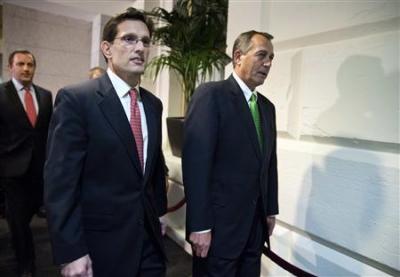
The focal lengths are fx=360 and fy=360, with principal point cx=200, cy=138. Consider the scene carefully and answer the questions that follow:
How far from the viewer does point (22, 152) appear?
2748 mm

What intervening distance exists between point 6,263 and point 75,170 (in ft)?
7.63

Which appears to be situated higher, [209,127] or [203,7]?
[203,7]

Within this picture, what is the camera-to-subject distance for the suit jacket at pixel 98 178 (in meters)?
1.24

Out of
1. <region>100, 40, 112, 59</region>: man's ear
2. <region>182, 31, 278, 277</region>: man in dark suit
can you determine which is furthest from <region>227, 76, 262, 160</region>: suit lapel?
<region>100, 40, 112, 59</region>: man's ear

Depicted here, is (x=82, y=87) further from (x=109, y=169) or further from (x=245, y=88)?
(x=245, y=88)

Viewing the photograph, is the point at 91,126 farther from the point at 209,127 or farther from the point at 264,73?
the point at 264,73

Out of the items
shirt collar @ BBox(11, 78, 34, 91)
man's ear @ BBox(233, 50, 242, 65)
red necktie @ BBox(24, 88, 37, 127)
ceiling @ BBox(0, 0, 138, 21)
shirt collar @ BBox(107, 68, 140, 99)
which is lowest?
red necktie @ BBox(24, 88, 37, 127)

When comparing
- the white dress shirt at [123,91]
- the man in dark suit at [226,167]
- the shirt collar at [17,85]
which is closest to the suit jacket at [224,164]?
the man in dark suit at [226,167]

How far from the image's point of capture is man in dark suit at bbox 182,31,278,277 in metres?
1.56

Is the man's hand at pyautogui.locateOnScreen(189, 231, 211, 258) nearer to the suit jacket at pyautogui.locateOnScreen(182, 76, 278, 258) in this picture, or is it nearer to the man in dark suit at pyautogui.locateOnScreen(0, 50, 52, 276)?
the suit jacket at pyautogui.locateOnScreen(182, 76, 278, 258)

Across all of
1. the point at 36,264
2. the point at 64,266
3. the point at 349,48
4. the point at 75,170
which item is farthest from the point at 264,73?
the point at 36,264

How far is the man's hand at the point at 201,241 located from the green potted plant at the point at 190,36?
1896mm

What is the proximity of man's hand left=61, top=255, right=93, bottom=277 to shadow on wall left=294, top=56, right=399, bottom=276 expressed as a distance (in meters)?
1.38

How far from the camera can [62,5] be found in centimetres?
607
